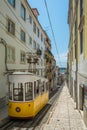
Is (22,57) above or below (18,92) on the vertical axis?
above

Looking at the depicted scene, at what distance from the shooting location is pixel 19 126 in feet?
41.1

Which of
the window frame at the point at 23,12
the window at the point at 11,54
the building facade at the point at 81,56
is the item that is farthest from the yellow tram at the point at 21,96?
the window frame at the point at 23,12

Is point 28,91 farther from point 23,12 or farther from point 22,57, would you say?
point 23,12

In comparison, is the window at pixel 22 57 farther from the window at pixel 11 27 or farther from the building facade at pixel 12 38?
the window at pixel 11 27

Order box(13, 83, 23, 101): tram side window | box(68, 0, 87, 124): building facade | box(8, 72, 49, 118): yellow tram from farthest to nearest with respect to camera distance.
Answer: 1. box(13, 83, 23, 101): tram side window
2. box(8, 72, 49, 118): yellow tram
3. box(68, 0, 87, 124): building facade

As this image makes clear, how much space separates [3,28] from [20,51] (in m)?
6.08

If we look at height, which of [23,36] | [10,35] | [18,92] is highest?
[23,36]

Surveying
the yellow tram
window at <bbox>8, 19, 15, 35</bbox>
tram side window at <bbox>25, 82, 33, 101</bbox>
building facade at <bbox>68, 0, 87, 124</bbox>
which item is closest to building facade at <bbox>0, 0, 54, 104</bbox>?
window at <bbox>8, 19, 15, 35</bbox>

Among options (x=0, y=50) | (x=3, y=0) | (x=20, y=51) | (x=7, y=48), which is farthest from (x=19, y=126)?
(x=20, y=51)

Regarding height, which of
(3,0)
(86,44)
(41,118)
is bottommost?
(41,118)

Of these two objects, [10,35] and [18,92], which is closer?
[18,92]

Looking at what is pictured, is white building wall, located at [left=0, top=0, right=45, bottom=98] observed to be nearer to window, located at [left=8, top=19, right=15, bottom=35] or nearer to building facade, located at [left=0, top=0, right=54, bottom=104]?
building facade, located at [left=0, top=0, right=54, bottom=104]

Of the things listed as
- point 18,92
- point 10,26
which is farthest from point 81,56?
point 10,26

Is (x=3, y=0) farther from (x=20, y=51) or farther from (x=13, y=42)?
(x=20, y=51)
